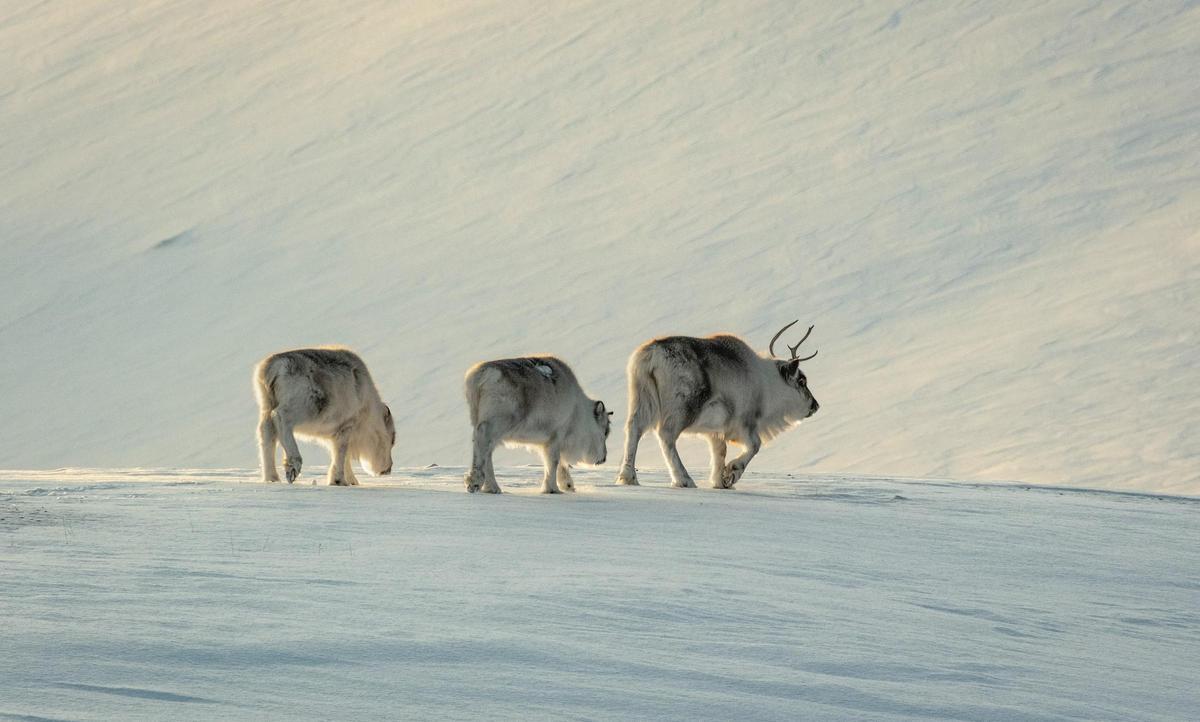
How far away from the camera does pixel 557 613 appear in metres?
5.66

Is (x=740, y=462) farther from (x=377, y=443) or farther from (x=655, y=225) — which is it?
(x=655, y=225)

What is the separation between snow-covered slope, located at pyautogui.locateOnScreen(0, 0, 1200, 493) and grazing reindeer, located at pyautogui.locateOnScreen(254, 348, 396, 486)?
11683 millimetres

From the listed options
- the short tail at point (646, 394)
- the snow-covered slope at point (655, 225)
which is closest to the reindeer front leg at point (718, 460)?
the short tail at point (646, 394)

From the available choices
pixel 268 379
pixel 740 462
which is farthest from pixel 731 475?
pixel 268 379

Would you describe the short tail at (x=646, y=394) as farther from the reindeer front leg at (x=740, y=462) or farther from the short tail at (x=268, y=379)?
the short tail at (x=268, y=379)

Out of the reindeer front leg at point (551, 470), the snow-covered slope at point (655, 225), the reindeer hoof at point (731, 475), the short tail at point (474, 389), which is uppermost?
the snow-covered slope at point (655, 225)

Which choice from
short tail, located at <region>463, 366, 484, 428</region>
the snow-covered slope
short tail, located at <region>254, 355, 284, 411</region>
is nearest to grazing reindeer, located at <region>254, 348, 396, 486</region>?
short tail, located at <region>254, 355, 284, 411</region>

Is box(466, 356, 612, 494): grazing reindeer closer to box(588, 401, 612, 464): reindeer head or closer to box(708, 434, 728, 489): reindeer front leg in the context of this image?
box(588, 401, 612, 464): reindeer head

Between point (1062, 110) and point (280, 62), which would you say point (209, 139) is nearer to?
point (280, 62)

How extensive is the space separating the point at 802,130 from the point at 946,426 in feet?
53.9

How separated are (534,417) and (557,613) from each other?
17.0 ft

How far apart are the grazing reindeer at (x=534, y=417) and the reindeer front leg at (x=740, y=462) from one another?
1.49 meters

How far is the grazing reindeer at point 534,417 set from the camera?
416 inches

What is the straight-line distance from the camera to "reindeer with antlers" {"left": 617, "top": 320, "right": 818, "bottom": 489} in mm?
12633
